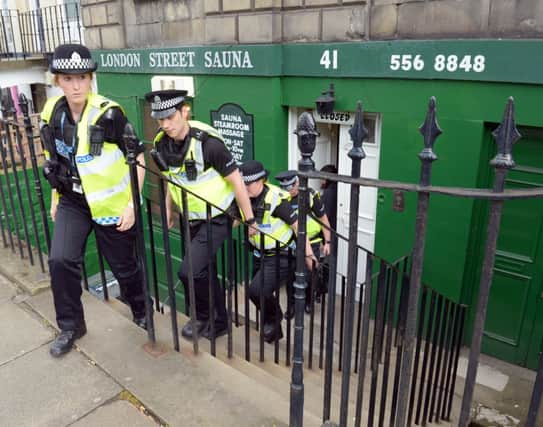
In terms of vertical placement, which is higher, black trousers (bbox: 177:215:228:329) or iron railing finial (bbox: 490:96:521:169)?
iron railing finial (bbox: 490:96:521:169)

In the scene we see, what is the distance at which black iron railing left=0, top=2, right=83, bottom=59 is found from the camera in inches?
406

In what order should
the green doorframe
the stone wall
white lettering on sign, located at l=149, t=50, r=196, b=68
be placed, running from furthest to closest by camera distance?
white lettering on sign, located at l=149, t=50, r=196, b=68 → the green doorframe → the stone wall

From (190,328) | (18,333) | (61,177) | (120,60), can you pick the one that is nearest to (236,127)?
(120,60)

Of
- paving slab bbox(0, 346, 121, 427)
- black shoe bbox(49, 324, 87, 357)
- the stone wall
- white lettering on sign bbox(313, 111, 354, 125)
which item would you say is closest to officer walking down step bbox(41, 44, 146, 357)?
black shoe bbox(49, 324, 87, 357)

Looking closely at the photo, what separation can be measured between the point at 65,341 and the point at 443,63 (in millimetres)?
4020

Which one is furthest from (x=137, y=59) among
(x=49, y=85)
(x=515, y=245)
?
(x=515, y=245)

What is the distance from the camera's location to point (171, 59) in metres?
7.10

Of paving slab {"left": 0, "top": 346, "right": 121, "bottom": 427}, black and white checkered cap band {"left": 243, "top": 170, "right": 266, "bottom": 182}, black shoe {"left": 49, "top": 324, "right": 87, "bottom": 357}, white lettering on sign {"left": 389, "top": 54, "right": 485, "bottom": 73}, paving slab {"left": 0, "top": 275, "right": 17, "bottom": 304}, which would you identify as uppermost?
white lettering on sign {"left": 389, "top": 54, "right": 485, "bottom": 73}

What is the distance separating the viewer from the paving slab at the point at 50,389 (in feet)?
7.64

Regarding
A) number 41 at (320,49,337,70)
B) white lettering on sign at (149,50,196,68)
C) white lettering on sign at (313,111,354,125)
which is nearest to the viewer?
number 41 at (320,49,337,70)

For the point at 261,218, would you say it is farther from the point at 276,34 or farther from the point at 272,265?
the point at 276,34

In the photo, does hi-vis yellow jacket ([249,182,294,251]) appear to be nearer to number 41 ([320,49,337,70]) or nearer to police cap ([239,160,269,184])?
police cap ([239,160,269,184])

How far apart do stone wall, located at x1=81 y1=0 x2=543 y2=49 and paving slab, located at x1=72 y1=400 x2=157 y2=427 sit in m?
4.20

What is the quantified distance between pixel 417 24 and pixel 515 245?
2.41 meters
